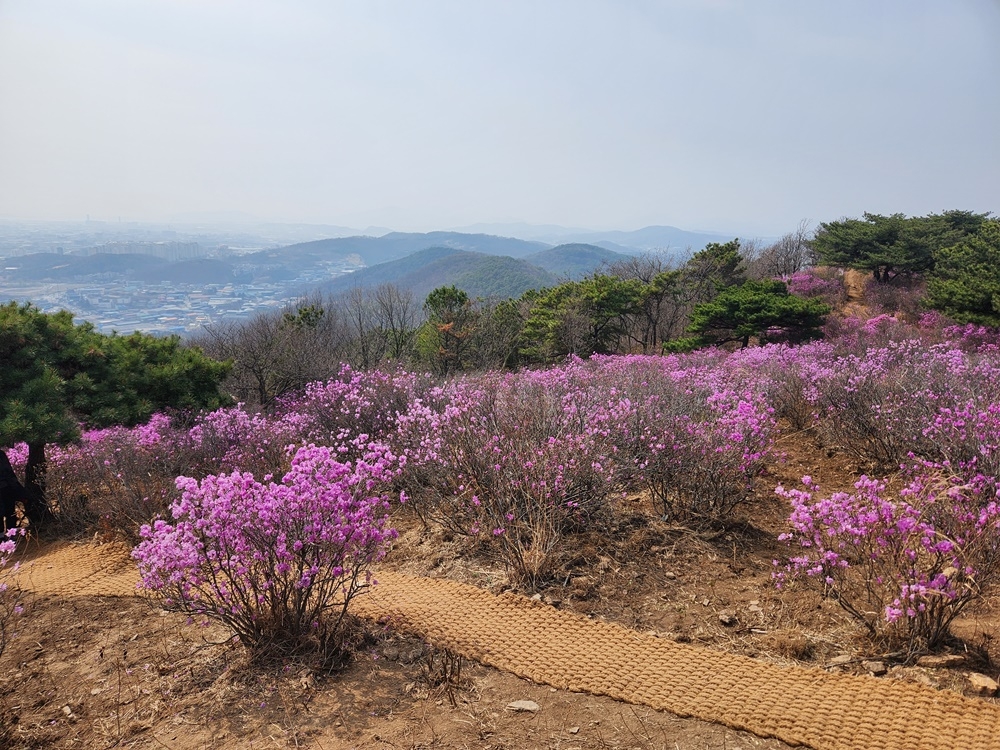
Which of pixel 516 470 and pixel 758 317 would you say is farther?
pixel 758 317

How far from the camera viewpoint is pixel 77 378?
22.7 feet

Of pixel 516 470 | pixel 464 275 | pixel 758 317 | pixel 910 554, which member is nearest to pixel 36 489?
pixel 516 470

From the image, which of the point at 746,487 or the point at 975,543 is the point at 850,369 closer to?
the point at 746,487

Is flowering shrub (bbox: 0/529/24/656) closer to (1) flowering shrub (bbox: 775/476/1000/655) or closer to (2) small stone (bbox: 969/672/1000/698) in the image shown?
(1) flowering shrub (bbox: 775/476/1000/655)

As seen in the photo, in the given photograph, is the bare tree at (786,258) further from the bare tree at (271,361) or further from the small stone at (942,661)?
the small stone at (942,661)

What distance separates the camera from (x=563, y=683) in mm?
3035

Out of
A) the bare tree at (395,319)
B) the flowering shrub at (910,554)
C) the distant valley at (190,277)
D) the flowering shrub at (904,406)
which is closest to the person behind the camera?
the flowering shrub at (910,554)

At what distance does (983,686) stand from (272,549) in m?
3.75

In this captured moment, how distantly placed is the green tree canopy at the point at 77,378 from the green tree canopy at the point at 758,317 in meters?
14.7

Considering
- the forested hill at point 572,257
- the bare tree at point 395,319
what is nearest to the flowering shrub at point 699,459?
the bare tree at point 395,319

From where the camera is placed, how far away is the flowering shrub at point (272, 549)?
3.09 metres

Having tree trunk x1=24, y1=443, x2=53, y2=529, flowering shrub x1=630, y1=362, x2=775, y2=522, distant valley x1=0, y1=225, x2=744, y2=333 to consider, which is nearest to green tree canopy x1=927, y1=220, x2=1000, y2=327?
flowering shrub x1=630, y1=362, x2=775, y2=522

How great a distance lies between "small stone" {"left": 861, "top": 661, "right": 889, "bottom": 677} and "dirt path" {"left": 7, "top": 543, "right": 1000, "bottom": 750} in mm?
165

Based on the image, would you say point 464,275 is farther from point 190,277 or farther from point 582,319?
point 582,319
